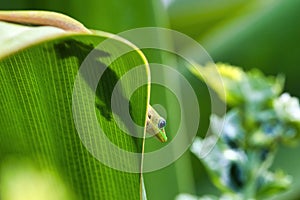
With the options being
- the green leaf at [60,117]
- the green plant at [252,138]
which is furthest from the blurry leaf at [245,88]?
the green leaf at [60,117]


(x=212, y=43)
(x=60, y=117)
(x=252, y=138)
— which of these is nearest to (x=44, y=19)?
(x=60, y=117)

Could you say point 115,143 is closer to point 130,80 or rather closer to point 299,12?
point 130,80

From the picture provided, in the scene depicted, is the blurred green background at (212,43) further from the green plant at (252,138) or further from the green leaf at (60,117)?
the green leaf at (60,117)

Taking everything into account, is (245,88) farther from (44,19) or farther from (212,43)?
(212,43)

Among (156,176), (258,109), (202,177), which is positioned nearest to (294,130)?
(258,109)

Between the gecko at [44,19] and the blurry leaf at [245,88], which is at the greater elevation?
the blurry leaf at [245,88]

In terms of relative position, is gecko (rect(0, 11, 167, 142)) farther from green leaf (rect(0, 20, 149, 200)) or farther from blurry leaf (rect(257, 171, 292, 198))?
blurry leaf (rect(257, 171, 292, 198))

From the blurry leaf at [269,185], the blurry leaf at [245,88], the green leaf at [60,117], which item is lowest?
the green leaf at [60,117]
